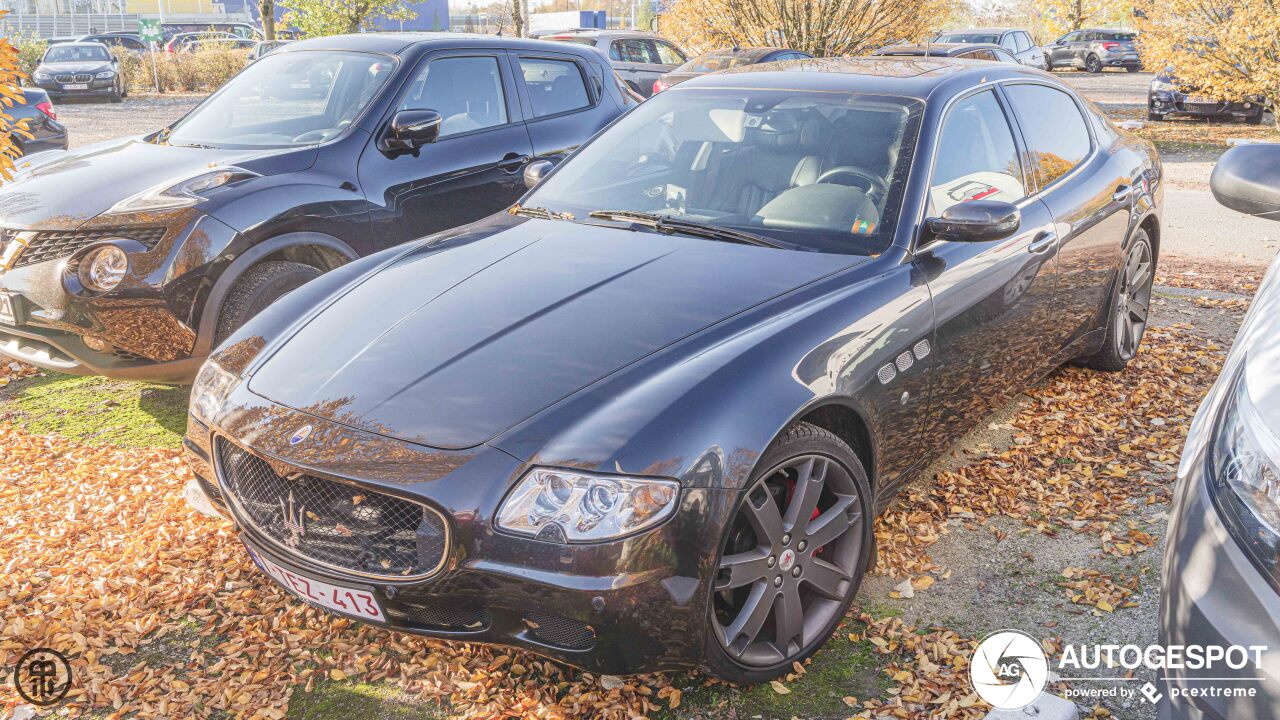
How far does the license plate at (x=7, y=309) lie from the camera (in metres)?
4.45

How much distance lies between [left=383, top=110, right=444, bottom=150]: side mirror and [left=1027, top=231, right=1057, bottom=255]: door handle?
10.4 ft

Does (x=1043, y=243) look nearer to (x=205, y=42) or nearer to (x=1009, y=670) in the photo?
(x=1009, y=670)

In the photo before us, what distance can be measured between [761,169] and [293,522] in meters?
2.15

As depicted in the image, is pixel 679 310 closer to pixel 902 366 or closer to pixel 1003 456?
pixel 902 366

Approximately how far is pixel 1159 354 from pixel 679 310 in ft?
13.2

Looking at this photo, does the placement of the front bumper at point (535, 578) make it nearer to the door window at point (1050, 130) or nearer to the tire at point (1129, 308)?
the door window at point (1050, 130)

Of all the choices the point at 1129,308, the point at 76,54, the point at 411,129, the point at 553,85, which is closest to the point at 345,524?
the point at 411,129

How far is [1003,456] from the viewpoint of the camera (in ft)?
14.5

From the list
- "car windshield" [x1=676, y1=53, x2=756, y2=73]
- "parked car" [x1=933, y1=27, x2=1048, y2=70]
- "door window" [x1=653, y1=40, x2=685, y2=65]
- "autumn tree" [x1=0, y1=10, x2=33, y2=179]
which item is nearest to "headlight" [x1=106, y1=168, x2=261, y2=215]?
"autumn tree" [x1=0, y1=10, x2=33, y2=179]

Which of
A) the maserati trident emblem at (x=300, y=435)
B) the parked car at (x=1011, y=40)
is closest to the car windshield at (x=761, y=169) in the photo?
the maserati trident emblem at (x=300, y=435)

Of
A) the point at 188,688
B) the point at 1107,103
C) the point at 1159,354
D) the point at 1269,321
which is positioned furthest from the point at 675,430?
the point at 1107,103

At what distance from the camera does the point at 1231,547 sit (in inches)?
74.2

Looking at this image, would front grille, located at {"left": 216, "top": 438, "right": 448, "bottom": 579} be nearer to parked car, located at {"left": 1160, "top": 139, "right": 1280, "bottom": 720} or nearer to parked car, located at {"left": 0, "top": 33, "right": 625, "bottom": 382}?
parked car, located at {"left": 1160, "top": 139, "right": 1280, "bottom": 720}

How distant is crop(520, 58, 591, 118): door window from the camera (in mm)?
6340
